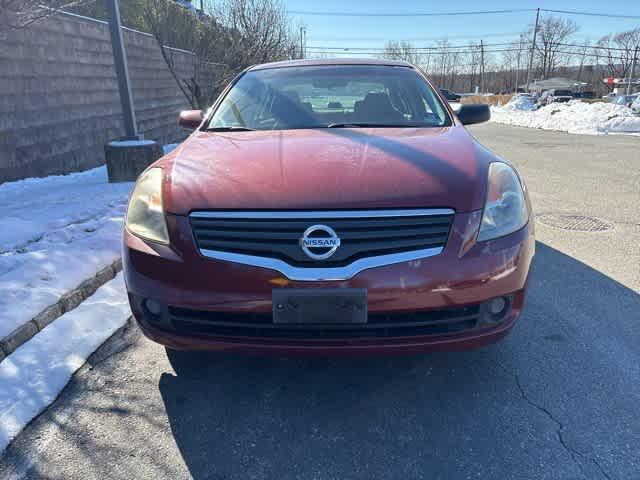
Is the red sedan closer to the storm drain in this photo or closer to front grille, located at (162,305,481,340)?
front grille, located at (162,305,481,340)

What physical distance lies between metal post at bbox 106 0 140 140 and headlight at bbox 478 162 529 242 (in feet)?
18.7

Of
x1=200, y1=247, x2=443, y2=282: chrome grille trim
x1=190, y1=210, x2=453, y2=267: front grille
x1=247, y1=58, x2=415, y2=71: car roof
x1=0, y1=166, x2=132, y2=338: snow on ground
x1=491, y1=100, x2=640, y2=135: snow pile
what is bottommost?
x1=491, y1=100, x2=640, y2=135: snow pile

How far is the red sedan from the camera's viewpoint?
185cm

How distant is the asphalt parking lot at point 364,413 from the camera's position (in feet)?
5.84

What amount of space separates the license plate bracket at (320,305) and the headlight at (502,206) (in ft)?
1.88

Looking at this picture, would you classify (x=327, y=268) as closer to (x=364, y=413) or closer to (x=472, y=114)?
(x=364, y=413)

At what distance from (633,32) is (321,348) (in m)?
91.2

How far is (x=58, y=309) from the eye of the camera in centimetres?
287

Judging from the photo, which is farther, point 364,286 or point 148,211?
point 148,211

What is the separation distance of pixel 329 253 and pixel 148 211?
33.9 inches

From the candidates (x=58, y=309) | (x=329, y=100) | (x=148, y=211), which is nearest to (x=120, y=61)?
(x=329, y=100)

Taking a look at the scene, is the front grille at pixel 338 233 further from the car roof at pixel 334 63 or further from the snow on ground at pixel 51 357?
the car roof at pixel 334 63

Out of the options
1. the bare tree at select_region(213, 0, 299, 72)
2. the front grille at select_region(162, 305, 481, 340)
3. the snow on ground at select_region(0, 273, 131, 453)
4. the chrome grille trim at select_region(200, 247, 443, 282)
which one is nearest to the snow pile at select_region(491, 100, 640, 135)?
the bare tree at select_region(213, 0, 299, 72)

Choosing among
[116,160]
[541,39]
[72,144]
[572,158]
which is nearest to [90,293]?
[116,160]
